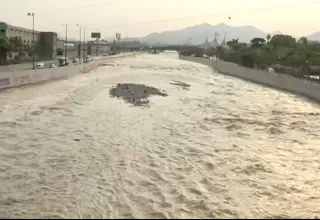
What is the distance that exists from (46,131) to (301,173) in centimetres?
1205

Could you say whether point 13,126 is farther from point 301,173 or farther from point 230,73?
point 230,73

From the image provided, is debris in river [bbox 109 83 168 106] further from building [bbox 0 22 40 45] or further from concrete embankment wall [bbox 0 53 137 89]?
building [bbox 0 22 40 45]

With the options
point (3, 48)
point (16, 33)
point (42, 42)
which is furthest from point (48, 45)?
point (3, 48)

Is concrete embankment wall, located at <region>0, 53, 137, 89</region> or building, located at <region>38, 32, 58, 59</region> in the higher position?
building, located at <region>38, 32, 58, 59</region>

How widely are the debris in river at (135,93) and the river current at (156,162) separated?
4298mm

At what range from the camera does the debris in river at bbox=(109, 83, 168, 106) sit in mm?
34978

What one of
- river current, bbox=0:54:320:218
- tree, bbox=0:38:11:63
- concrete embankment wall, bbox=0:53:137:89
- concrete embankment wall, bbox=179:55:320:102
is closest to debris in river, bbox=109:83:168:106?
river current, bbox=0:54:320:218

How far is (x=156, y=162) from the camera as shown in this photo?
16.1 m

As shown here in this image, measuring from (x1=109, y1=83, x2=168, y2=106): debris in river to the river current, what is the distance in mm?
4298

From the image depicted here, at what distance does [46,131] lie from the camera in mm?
21531

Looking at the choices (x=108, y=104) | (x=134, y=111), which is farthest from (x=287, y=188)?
(x=108, y=104)

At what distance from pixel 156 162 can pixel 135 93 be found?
24865 millimetres

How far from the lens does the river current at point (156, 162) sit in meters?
11.6

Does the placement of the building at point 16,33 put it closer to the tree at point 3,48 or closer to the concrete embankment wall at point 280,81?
the tree at point 3,48
